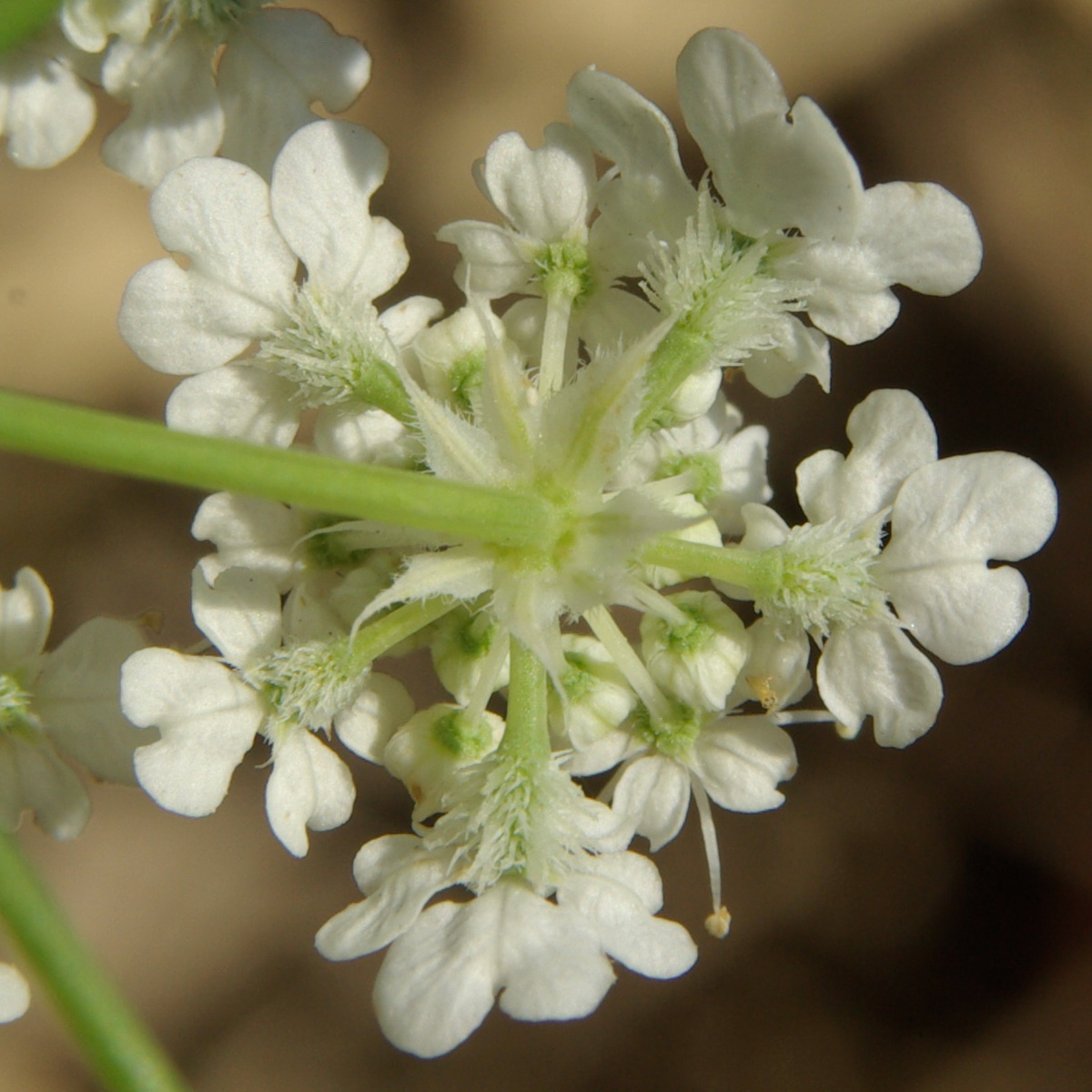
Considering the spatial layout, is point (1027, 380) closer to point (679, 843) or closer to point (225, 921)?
point (679, 843)

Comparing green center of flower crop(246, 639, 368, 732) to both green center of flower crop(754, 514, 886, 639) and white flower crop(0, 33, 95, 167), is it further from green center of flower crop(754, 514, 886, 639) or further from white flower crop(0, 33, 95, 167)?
white flower crop(0, 33, 95, 167)

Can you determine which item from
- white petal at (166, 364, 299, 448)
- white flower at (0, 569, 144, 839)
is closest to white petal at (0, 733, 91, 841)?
white flower at (0, 569, 144, 839)

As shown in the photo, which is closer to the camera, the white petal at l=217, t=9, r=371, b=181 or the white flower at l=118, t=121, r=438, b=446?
the white flower at l=118, t=121, r=438, b=446

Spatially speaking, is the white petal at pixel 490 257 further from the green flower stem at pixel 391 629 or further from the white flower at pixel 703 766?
the white flower at pixel 703 766

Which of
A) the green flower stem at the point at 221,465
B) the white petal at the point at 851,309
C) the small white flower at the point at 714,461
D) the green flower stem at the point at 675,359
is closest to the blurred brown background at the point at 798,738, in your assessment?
the small white flower at the point at 714,461

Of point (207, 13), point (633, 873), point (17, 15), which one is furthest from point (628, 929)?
point (207, 13)

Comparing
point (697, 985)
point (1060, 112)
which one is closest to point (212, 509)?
point (697, 985)
